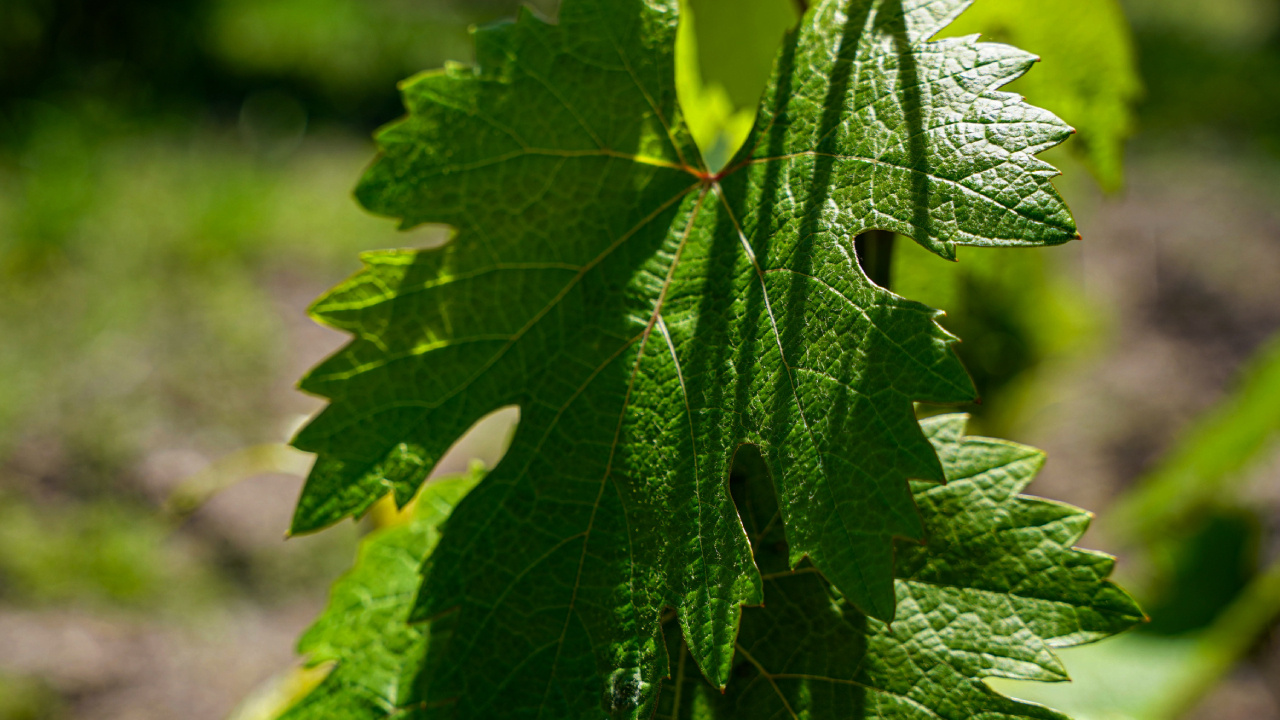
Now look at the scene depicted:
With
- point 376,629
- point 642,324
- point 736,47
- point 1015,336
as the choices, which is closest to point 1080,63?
point 736,47

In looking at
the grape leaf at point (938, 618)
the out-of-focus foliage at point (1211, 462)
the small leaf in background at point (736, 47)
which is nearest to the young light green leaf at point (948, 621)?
the grape leaf at point (938, 618)

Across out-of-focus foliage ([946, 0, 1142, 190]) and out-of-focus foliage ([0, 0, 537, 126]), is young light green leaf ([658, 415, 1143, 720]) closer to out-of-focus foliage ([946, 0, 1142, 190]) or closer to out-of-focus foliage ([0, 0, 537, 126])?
out-of-focus foliage ([946, 0, 1142, 190])

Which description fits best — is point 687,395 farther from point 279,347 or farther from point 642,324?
point 279,347

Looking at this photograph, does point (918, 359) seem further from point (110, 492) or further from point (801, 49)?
point (110, 492)

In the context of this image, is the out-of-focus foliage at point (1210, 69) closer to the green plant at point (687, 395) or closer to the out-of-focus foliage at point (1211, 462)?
the out-of-focus foliage at point (1211, 462)

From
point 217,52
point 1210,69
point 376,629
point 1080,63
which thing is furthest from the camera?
point 217,52

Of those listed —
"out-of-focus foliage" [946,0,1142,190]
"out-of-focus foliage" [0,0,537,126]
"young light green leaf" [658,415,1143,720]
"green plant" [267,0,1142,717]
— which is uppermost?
"out-of-focus foliage" [0,0,537,126]

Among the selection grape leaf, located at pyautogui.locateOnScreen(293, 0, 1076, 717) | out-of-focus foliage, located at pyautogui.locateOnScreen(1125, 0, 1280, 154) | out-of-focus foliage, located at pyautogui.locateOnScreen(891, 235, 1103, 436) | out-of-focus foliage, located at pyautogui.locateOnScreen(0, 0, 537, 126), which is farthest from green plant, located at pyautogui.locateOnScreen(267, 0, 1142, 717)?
out-of-focus foliage, located at pyautogui.locateOnScreen(0, 0, 537, 126)
